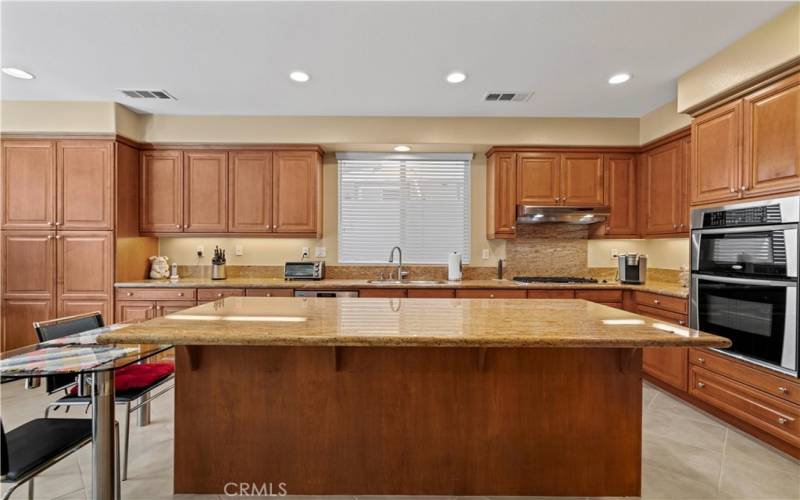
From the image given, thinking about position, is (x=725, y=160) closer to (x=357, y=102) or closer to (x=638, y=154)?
(x=638, y=154)

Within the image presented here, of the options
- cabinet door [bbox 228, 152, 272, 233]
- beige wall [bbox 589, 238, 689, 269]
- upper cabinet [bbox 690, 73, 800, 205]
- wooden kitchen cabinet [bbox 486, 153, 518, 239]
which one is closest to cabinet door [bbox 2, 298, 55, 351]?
cabinet door [bbox 228, 152, 272, 233]

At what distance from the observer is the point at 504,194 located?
4.09 metres

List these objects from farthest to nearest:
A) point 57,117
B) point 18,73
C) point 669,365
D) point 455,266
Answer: point 455,266
point 57,117
point 669,365
point 18,73

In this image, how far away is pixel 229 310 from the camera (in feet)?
6.30

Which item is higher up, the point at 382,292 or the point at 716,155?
the point at 716,155

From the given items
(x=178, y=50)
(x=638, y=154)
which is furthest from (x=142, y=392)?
(x=638, y=154)

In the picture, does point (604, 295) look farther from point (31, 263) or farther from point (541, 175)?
point (31, 263)

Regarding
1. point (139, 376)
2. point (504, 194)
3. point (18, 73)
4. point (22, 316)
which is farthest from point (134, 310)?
point (504, 194)

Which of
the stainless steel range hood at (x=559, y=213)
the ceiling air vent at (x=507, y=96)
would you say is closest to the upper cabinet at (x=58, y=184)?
the ceiling air vent at (x=507, y=96)

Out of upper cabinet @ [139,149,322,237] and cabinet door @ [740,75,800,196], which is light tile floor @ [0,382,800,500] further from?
upper cabinet @ [139,149,322,237]

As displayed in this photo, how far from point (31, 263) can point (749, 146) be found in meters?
6.24

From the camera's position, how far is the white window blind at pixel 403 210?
445 centimetres

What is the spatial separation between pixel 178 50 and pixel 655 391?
15.8ft

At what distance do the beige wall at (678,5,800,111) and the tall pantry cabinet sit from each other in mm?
5255
